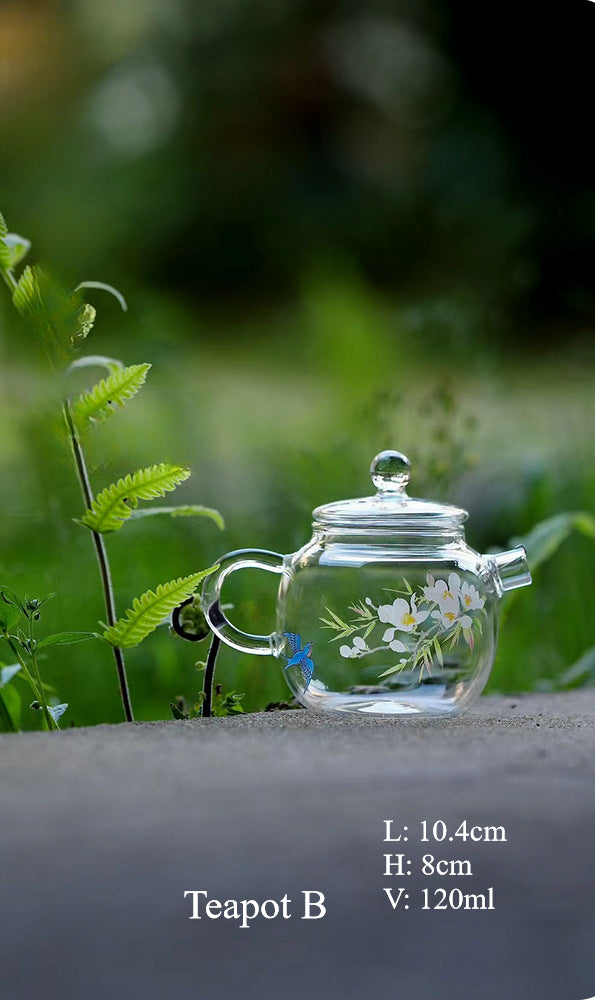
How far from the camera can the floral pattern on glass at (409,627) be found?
3.17 feet

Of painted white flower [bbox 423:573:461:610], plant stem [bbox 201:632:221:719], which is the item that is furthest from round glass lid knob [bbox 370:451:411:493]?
plant stem [bbox 201:632:221:719]

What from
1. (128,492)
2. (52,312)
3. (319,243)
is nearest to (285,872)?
(128,492)

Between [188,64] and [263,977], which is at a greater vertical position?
[188,64]

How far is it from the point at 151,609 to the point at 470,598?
0.29m

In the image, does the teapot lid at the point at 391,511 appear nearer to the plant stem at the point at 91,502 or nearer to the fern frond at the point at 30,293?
the plant stem at the point at 91,502

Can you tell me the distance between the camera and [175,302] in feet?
7.91

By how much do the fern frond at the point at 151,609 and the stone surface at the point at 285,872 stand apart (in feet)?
0.62

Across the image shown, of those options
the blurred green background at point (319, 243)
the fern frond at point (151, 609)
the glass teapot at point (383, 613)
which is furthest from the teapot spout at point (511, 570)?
the blurred green background at point (319, 243)

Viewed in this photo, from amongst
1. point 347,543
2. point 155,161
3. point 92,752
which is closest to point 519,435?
point 155,161

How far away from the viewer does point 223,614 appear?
1005 millimetres

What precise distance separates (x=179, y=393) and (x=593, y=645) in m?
0.84

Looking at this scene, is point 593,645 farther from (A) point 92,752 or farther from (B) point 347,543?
(A) point 92,752

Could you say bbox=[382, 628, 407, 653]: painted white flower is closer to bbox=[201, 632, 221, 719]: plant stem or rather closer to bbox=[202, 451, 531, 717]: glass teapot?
bbox=[202, 451, 531, 717]: glass teapot

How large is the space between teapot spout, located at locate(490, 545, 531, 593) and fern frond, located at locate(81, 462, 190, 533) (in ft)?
1.00
